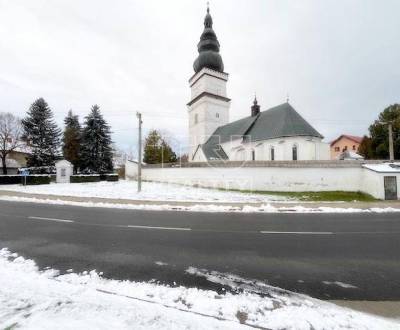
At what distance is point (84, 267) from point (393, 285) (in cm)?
590

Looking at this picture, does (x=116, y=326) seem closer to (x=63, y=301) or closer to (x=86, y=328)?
(x=86, y=328)

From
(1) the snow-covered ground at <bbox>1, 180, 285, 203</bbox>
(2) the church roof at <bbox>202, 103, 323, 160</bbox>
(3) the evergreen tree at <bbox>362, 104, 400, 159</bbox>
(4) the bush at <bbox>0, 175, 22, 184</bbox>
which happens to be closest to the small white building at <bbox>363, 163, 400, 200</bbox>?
(1) the snow-covered ground at <bbox>1, 180, 285, 203</bbox>

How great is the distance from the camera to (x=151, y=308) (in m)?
3.16

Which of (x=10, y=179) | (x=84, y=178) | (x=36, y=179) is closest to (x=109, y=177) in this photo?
(x=84, y=178)

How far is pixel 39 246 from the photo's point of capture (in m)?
6.10

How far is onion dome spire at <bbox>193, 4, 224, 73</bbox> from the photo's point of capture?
43.2 meters

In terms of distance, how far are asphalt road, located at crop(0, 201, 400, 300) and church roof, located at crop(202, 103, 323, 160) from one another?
20.6 m

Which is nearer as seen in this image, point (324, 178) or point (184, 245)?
point (184, 245)

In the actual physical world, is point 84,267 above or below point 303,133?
below

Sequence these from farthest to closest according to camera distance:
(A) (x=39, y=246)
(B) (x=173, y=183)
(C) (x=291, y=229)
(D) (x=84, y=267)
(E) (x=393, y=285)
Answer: (B) (x=173, y=183) → (C) (x=291, y=229) → (A) (x=39, y=246) → (D) (x=84, y=267) → (E) (x=393, y=285)

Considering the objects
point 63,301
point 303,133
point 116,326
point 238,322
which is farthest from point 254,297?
point 303,133

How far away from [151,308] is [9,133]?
47252mm

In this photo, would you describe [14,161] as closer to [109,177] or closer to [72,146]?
[72,146]

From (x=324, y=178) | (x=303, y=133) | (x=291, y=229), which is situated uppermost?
(x=303, y=133)
